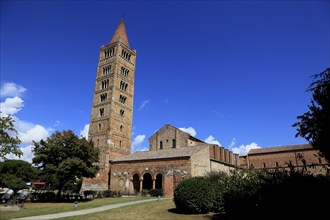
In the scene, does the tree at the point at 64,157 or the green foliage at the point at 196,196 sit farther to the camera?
the tree at the point at 64,157

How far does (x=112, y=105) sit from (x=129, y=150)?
30.6 ft

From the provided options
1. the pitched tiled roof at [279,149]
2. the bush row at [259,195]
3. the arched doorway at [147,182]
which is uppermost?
the pitched tiled roof at [279,149]

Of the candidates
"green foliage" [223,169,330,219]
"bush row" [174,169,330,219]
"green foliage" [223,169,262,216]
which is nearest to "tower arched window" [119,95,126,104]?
"bush row" [174,169,330,219]

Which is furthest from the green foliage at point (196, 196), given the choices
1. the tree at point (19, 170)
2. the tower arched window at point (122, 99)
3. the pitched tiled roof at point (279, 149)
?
the pitched tiled roof at point (279, 149)

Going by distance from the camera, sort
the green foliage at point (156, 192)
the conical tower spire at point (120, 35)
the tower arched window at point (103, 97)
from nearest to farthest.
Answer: the green foliage at point (156, 192)
the tower arched window at point (103, 97)
the conical tower spire at point (120, 35)

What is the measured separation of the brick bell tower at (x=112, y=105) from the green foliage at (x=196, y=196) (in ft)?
88.9

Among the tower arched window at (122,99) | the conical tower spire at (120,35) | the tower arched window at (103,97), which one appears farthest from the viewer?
the conical tower spire at (120,35)

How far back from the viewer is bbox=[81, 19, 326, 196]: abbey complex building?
33.8 m

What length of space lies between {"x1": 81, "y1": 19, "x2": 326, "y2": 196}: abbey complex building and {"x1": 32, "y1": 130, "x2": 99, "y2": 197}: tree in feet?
30.0

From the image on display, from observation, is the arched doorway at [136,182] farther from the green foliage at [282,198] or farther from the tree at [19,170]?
the green foliage at [282,198]

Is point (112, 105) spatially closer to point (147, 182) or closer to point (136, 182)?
point (136, 182)

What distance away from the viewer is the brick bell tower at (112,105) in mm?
41812

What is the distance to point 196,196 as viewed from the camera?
49.1 ft

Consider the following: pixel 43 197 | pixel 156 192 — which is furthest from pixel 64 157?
pixel 156 192
